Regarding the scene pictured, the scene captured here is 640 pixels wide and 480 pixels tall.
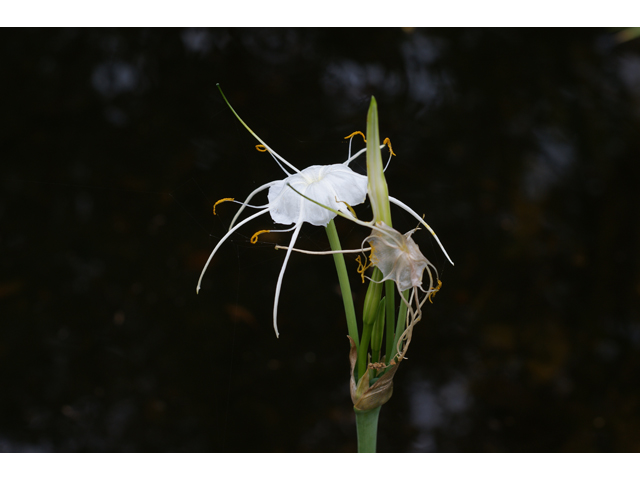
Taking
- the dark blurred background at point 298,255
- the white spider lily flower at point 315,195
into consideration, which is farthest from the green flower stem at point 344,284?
the dark blurred background at point 298,255

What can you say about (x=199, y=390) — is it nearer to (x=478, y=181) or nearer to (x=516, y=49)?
(x=478, y=181)

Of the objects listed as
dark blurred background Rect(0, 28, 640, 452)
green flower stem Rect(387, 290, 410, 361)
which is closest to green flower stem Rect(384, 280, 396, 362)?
green flower stem Rect(387, 290, 410, 361)

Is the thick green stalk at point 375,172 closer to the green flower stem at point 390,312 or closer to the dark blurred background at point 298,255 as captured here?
the green flower stem at point 390,312

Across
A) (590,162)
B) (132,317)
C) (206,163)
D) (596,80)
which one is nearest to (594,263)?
(590,162)

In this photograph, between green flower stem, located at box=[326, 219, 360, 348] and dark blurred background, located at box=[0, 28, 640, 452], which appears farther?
dark blurred background, located at box=[0, 28, 640, 452]

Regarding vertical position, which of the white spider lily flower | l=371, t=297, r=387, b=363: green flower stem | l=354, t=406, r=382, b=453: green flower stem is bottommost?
l=354, t=406, r=382, b=453: green flower stem

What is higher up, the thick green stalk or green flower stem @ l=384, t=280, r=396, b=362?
the thick green stalk

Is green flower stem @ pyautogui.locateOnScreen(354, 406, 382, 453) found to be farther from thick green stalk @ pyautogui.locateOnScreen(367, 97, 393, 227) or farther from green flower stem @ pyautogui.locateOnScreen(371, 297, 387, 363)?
thick green stalk @ pyautogui.locateOnScreen(367, 97, 393, 227)
